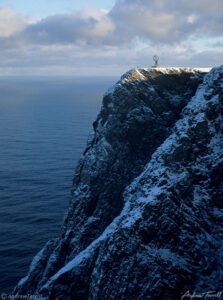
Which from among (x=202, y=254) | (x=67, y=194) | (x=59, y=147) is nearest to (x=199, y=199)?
(x=202, y=254)

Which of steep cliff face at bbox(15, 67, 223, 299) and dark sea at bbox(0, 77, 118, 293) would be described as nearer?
steep cliff face at bbox(15, 67, 223, 299)

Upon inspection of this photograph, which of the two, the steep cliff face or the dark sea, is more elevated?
the steep cliff face

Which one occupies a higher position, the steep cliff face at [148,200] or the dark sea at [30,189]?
the steep cliff face at [148,200]

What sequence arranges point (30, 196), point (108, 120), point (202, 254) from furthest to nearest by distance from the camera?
point (30, 196)
point (108, 120)
point (202, 254)

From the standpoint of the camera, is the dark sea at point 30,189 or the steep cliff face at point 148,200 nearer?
the steep cliff face at point 148,200

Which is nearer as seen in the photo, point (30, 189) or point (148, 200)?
point (148, 200)

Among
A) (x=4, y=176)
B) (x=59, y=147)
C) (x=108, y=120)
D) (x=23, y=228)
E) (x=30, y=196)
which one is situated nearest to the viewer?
(x=108, y=120)

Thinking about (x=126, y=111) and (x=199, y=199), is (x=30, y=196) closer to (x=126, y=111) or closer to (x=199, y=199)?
(x=126, y=111)

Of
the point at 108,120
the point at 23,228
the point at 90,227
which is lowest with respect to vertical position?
the point at 23,228
